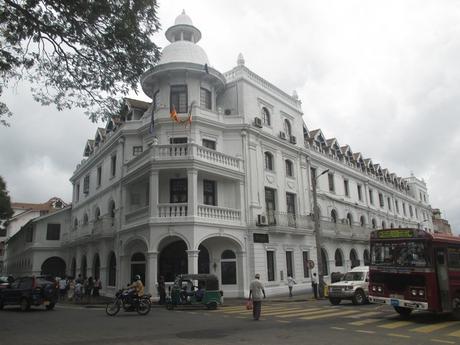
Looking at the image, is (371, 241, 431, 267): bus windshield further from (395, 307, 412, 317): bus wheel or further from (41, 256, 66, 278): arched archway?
(41, 256, 66, 278): arched archway

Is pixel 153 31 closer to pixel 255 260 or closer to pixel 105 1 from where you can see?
pixel 105 1

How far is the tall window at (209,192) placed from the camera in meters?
25.2

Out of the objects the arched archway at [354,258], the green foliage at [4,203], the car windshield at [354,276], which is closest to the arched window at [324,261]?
the arched archway at [354,258]

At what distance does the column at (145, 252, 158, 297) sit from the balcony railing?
345 cm

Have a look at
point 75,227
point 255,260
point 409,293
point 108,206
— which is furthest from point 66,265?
point 409,293

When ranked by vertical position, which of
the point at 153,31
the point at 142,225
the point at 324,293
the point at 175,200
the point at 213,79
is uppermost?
the point at 213,79

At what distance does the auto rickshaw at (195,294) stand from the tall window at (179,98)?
1187 centimetres

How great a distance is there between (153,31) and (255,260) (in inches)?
656

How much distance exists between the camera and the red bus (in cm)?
1245

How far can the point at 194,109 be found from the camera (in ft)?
83.7

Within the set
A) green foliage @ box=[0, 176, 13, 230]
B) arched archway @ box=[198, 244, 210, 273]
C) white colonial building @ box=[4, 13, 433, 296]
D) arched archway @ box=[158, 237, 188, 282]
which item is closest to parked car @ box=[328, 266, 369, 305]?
white colonial building @ box=[4, 13, 433, 296]

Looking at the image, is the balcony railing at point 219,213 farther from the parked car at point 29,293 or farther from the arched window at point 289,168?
the parked car at point 29,293

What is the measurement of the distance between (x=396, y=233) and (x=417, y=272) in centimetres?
145

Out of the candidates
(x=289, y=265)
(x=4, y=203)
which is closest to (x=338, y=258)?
(x=289, y=265)
